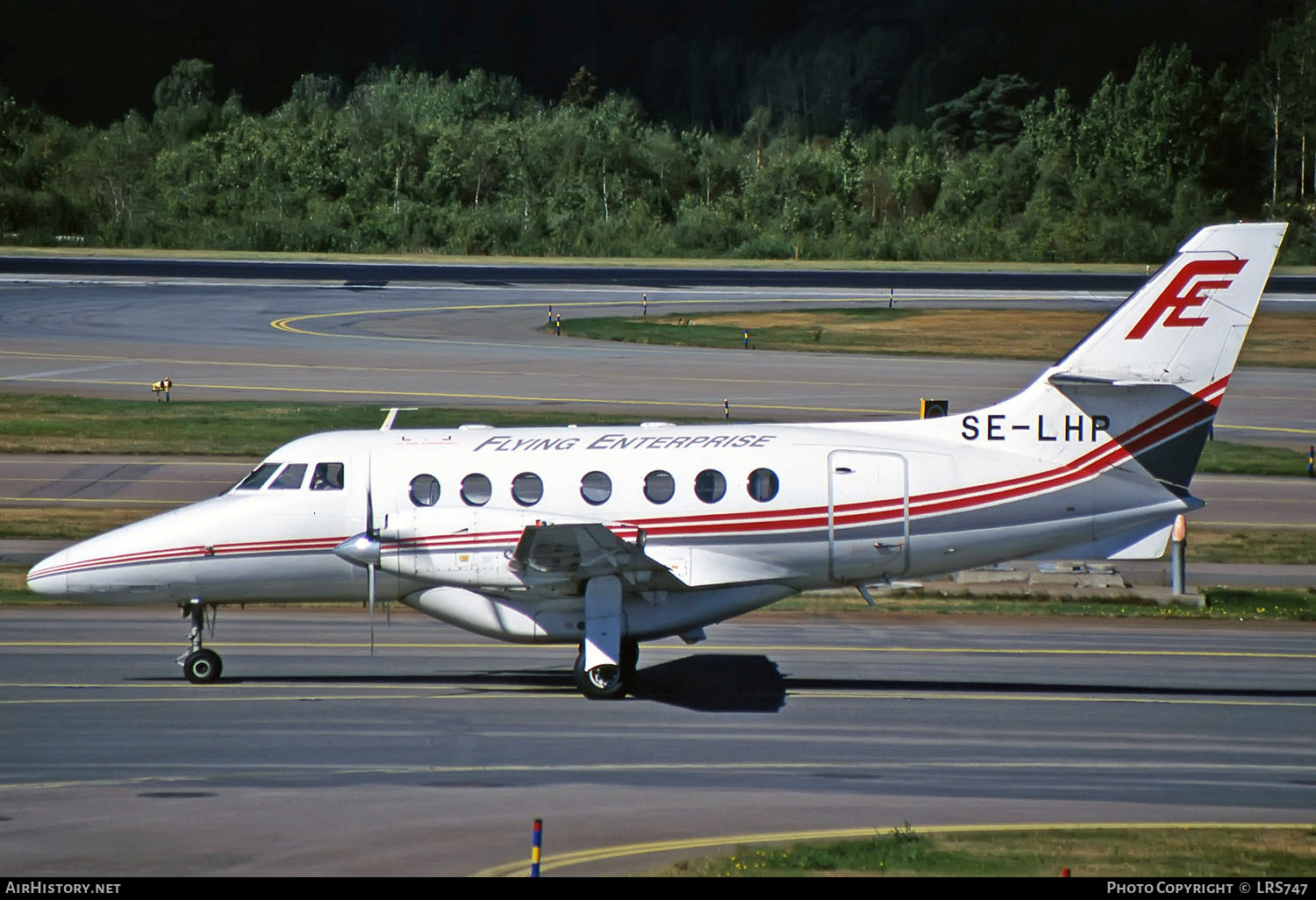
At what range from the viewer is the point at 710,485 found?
65.0 feet

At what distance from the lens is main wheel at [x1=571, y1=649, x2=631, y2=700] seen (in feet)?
63.7

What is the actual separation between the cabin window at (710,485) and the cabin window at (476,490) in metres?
2.73

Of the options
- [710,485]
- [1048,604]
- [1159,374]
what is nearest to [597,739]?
[710,485]

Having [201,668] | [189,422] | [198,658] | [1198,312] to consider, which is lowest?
[201,668]

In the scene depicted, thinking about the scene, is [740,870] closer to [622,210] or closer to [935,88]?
[622,210]

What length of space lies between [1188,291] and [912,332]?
4230 cm

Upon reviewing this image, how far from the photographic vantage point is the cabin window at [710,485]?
19.8 metres

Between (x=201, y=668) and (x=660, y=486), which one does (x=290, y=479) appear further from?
(x=660, y=486)

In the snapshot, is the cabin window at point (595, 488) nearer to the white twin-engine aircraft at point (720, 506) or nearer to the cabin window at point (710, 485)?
the white twin-engine aircraft at point (720, 506)

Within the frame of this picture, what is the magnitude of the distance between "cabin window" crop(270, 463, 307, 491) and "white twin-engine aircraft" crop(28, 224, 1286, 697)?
25 mm

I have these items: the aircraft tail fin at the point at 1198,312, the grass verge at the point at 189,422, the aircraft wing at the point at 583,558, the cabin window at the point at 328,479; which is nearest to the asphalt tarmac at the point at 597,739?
the aircraft wing at the point at 583,558

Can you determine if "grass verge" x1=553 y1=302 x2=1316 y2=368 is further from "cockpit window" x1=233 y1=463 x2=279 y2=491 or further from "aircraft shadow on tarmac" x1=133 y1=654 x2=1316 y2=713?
"cockpit window" x1=233 y1=463 x2=279 y2=491

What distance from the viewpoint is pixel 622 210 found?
104m
